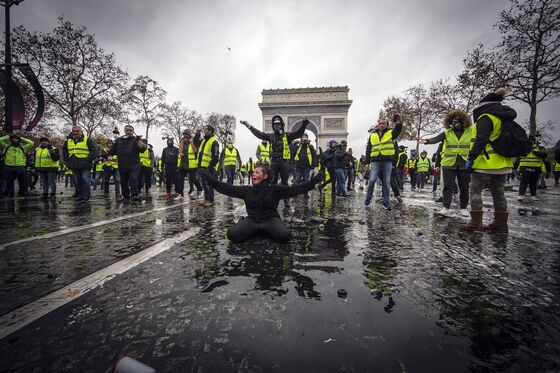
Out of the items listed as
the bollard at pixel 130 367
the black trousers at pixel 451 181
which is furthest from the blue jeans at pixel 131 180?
the black trousers at pixel 451 181

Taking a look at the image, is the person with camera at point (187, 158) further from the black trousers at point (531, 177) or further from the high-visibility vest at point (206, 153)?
the black trousers at point (531, 177)

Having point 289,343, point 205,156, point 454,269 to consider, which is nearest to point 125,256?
point 289,343

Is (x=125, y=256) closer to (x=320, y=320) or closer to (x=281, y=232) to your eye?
(x=281, y=232)

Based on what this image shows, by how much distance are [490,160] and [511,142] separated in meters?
0.30

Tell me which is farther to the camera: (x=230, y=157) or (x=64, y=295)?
(x=230, y=157)

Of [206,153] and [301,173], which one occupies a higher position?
[206,153]

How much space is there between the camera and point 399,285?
169 centimetres

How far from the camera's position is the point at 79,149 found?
21.9 ft

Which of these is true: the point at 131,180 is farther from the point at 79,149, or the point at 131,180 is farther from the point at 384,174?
the point at 384,174

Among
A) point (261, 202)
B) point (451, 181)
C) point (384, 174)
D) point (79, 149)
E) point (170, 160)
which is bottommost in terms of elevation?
point (261, 202)

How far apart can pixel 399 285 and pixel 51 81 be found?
22637mm

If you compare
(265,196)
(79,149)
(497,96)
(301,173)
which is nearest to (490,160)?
(497,96)

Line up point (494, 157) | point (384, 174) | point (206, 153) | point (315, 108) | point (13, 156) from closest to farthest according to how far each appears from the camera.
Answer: point (494, 157)
point (384, 174)
point (206, 153)
point (13, 156)
point (315, 108)

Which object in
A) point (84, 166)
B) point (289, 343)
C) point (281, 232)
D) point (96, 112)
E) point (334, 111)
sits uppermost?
point (334, 111)
